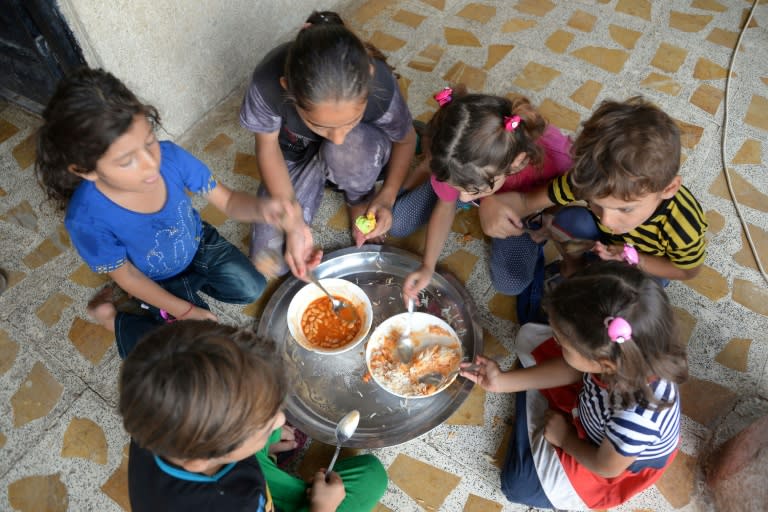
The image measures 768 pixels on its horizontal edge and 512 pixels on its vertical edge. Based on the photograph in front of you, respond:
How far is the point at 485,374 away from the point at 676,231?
70cm

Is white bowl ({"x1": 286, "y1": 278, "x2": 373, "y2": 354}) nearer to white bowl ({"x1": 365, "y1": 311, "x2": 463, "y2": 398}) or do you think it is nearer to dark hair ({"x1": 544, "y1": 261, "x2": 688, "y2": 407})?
white bowl ({"x1": 365, "y1": 311, "x2": 463, "y2": 398})

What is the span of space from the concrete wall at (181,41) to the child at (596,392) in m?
1.71

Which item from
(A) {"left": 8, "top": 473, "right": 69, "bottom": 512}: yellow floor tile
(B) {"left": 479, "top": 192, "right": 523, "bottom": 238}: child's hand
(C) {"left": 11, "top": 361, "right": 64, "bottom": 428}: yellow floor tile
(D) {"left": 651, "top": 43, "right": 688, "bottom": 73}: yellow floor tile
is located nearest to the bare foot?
(C) {"left": 11, "top": 361, "right": 64, "bottom": 428}: yellow floor tile

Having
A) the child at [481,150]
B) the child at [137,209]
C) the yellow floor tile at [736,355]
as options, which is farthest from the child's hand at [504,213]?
the yellow floor tile at [736,355]

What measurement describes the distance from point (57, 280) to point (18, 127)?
37.8 inches

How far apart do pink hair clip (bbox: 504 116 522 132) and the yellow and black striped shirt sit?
13.2 inches

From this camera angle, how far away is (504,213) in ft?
6.08

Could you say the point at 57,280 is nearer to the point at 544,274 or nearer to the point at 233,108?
the point at 233,108

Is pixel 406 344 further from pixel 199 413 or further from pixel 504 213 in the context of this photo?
pixel 199 413

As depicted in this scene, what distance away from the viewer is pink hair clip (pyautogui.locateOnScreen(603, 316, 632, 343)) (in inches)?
45.0

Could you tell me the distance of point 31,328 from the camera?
201 cm

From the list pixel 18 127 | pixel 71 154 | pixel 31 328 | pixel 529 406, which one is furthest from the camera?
pixel 18 127

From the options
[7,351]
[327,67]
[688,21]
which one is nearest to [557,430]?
[327,67]

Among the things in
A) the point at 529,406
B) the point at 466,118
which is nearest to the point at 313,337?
the point at 529,406
